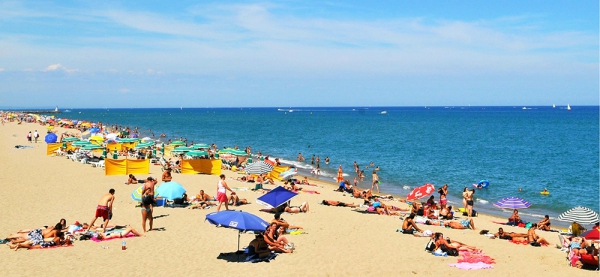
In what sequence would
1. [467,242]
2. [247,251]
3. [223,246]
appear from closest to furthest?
[247,251]
[223,246]
[467,242]

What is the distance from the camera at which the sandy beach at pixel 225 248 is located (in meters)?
10.1

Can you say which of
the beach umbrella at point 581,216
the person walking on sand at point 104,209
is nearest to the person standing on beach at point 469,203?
the beach umbrella at point 581,216

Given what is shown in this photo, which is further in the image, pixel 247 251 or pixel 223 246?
pixel 223 246

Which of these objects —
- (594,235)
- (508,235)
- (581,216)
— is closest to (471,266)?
(508,235)

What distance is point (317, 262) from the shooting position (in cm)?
1080

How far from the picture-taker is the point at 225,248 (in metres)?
11.7

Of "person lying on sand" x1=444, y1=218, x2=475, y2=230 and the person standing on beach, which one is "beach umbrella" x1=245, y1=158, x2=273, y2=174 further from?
the person standing on beach

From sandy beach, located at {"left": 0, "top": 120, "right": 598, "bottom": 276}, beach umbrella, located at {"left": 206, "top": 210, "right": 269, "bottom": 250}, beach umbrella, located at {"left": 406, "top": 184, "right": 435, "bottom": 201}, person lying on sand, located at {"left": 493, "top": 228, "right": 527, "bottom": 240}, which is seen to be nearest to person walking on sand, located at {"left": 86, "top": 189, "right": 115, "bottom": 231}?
sandy beach, located at {"left": 0, "top": 120, "right": 598, "bottom": 276}

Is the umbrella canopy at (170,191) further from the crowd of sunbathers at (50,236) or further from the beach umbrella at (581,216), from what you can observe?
the beach umbrella at (581,216)

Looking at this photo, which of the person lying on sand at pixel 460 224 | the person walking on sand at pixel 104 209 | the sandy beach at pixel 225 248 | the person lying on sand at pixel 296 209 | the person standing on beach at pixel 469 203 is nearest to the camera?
the sandy beach at pixel 225 248

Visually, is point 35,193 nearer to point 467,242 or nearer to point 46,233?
point 46,233

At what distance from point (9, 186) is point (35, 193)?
6.65ft

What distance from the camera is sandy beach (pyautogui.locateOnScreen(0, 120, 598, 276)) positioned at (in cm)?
1015

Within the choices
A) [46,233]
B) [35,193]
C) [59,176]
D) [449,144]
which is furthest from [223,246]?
[449,144]
